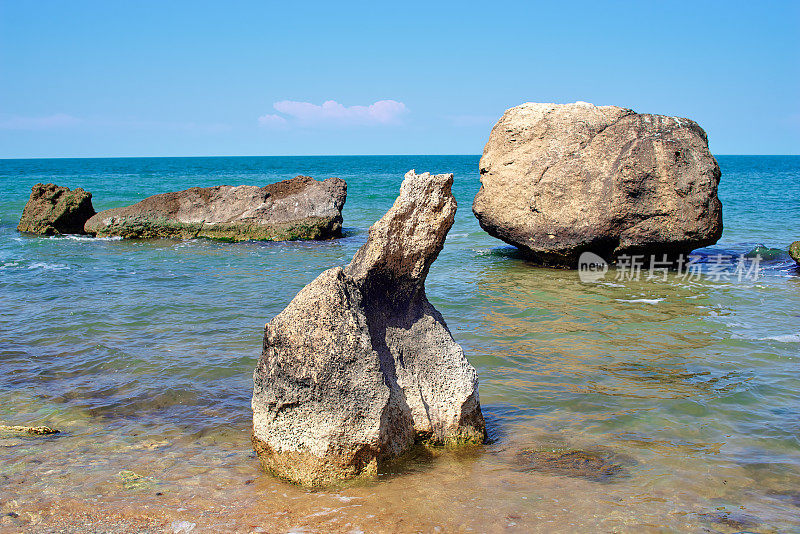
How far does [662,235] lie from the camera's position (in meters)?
9.66

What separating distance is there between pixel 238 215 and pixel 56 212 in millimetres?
5067

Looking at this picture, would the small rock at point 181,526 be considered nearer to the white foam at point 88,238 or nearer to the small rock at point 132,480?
the small rock at point 132,480

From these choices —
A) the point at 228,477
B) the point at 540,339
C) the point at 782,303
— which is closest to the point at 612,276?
the point at 782,303

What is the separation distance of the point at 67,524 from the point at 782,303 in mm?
8393

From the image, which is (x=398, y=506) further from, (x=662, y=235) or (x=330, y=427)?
(x=662, y=235)

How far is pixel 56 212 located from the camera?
16.2m

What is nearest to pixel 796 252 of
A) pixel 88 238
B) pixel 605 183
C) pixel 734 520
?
pixel 605 183

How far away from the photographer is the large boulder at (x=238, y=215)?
49.1 feet

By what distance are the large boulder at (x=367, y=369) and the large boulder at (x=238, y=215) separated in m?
11.0

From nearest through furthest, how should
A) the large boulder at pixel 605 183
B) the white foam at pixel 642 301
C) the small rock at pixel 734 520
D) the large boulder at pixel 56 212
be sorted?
the small rock at pixel 734 520 → the white foam at pixel 642 301 → the large boulder at pixel 605 183 → the large boulder at pixel 56 212

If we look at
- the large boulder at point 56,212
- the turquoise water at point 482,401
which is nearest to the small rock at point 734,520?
the turquoise water at point 482,401

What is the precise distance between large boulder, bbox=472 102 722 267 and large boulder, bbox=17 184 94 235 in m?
11.7

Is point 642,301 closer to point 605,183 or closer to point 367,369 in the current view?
point 605,183

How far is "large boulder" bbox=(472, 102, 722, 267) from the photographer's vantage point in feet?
31.3
